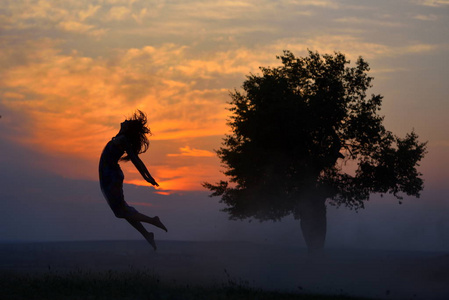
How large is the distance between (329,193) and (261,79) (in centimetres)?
1045

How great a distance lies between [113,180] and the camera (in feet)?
54.4

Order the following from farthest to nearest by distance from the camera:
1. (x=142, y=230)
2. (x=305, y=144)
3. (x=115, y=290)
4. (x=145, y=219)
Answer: (x=305, y=144)
(x=115, y=290)
(x=142, y=230)
(x=145, y=219)

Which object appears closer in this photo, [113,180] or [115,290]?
[113,180]

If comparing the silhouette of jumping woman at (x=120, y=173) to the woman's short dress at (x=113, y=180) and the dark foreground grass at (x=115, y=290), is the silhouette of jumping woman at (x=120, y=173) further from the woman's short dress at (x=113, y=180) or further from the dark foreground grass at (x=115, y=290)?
the dark foreground grass at (x=115, y=290)

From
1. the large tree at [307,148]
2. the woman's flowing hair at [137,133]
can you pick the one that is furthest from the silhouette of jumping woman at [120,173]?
the large tree at [307,148]

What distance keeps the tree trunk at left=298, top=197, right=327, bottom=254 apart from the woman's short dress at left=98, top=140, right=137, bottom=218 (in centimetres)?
2999

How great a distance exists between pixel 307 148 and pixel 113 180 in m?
30.4

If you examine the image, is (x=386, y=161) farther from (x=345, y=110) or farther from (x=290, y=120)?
(x=290, y=120)

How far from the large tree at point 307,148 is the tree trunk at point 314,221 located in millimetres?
77

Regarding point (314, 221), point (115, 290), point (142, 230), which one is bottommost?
point (115, 290)

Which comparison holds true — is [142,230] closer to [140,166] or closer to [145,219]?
[145,219]

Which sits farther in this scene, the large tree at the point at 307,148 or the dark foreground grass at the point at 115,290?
the large tree at the point at 307,148

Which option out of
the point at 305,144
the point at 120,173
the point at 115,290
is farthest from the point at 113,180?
the point at 305,144

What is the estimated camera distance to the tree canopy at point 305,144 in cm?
4469
